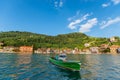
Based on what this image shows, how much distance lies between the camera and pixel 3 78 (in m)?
39.1

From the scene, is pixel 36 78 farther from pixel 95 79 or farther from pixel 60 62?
pixel 60 62

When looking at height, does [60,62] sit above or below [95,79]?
above

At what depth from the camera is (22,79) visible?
127 feet

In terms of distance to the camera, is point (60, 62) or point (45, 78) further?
point (60, 62)

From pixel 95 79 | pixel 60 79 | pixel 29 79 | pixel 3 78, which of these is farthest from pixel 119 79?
pixel 3 78

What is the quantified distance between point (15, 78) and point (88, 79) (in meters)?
17.5

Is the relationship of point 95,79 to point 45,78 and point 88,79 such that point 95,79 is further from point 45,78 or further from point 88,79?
point 45,78

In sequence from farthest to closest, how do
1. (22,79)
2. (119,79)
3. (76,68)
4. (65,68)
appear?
(65,68)
(76,68)
(119,79)
(22,79)

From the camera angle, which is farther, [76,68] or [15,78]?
[76,68]

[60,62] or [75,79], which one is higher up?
[60,62]

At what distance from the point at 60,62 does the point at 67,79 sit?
19412mm

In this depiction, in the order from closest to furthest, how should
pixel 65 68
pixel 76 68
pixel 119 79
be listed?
pixel 119 79 → pixel 76 68 → pixel 65 68

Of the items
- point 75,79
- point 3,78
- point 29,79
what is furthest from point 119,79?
point 3,78

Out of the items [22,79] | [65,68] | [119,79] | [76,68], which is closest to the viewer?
[22,79]
